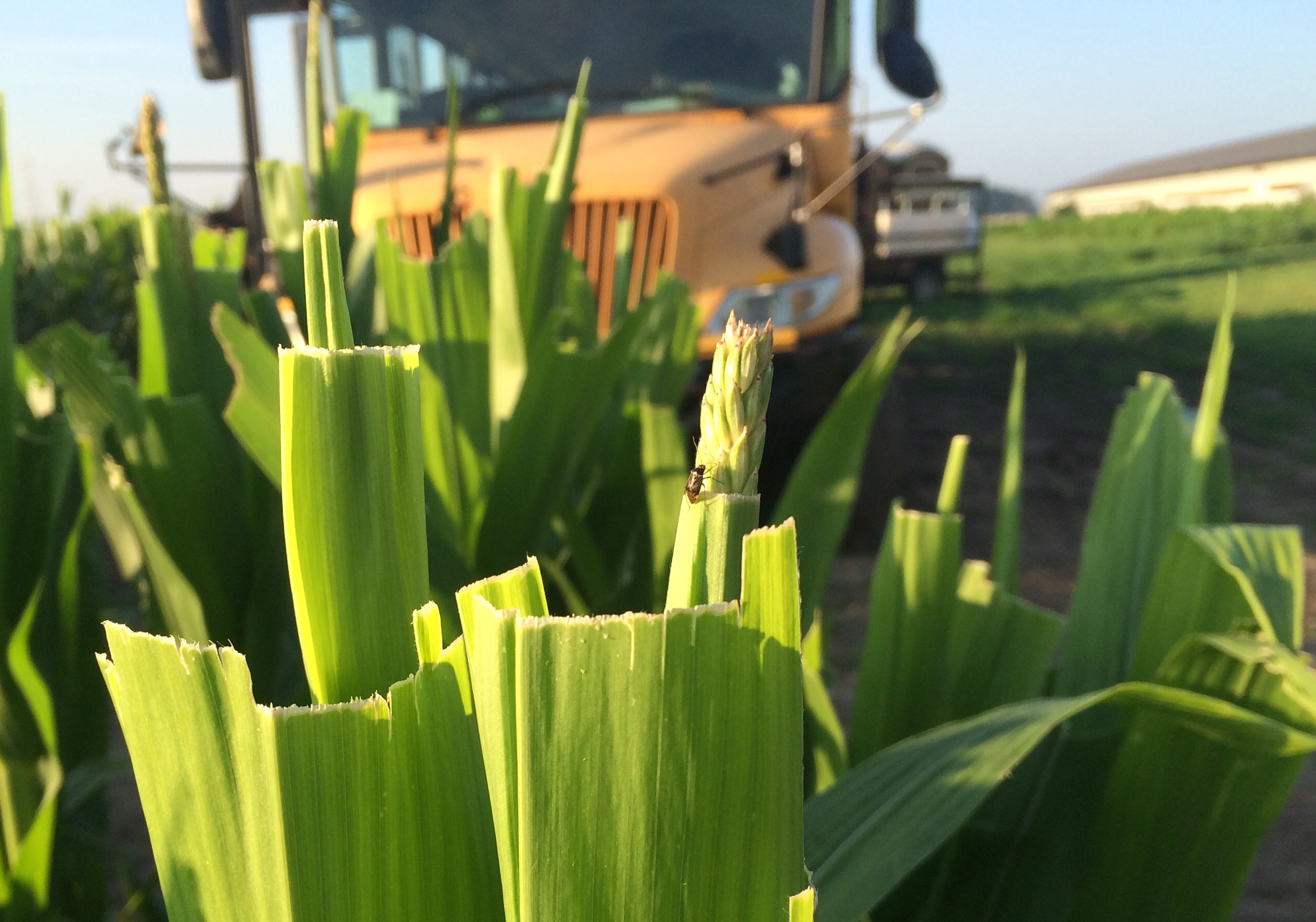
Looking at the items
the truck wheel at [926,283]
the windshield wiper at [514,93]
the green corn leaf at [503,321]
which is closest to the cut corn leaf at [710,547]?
the green corn leaf at [503,321]

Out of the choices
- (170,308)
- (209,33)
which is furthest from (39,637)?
(209,33)

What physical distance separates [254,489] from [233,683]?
0.47 meters

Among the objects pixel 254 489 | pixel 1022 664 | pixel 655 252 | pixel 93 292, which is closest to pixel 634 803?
pixel 1022 664

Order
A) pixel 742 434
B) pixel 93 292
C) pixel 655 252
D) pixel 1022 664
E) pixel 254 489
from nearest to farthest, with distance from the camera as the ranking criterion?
1. pixel 742 434
2. pixel 1022 664
3. pixel 254 489
4. pixel 655 252
5. pixel 93 292

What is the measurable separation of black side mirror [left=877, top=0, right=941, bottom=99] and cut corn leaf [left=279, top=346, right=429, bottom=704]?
2378 millimetres

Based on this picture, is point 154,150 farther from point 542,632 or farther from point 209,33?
point 209,33

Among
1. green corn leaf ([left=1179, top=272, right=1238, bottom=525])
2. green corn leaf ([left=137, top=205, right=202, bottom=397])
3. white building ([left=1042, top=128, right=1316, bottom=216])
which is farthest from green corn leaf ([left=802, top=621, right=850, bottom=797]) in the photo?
white building ([left=1042, top=128, right=1316, bottom=216])

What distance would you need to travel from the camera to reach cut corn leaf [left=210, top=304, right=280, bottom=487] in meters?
0.50

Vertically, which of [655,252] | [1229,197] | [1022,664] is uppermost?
[1229,197]

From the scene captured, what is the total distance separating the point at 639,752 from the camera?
0.66ft

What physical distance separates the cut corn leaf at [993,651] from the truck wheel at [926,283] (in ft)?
44.6

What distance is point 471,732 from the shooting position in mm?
230

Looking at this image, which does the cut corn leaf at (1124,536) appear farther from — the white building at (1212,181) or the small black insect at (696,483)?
the white building at (1212,181)

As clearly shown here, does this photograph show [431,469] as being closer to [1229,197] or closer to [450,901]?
[450,901]
